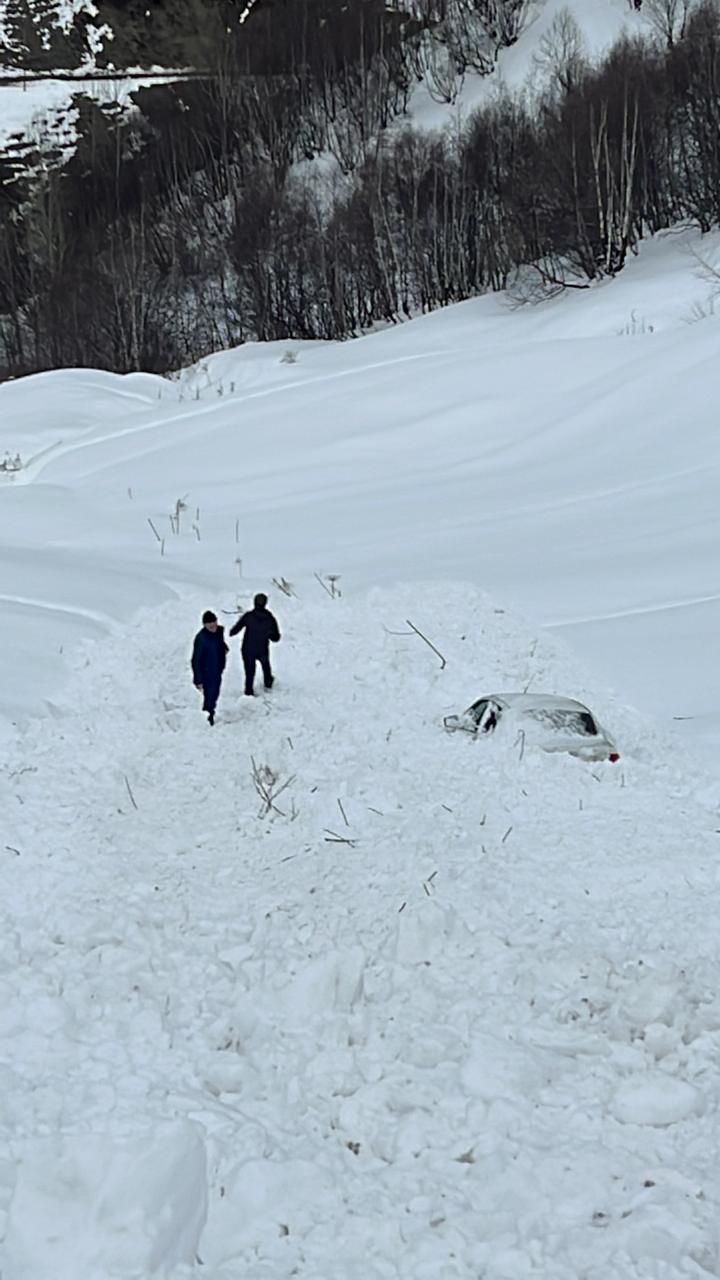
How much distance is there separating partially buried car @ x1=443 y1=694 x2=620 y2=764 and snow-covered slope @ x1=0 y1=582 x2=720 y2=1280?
25 centimetres

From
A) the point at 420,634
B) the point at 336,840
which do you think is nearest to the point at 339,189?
the point at 420,634

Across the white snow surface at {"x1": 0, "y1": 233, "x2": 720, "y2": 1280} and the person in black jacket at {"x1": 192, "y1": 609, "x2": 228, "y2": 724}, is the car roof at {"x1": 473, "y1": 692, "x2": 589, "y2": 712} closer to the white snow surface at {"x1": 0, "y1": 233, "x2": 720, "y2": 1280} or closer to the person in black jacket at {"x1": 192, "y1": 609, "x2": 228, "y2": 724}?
the white snow surface at {"x1": 0, "y1": 233, "x2": 720, "y2": 1280}

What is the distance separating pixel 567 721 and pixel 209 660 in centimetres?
354

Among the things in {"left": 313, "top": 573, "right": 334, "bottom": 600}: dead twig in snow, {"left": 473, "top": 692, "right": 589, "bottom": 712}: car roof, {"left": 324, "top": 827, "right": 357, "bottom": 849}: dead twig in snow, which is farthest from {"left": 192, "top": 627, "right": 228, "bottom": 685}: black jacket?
{"left": 313, "top": 573, "right": 334, "bottom": 600}: dead twig in snow

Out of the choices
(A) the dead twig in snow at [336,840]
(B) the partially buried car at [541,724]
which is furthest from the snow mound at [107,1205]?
(B) the partially buried car at [541,724]

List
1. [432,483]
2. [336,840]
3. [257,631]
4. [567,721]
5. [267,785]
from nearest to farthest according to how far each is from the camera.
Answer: [336,840], [267,785], [567,721], [257,631], [432,483]

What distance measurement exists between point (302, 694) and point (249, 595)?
3978mm

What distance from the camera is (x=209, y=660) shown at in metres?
9.82

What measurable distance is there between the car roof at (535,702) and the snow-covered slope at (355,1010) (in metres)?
0.60

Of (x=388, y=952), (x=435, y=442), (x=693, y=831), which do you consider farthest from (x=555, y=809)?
(x=435, y=442)

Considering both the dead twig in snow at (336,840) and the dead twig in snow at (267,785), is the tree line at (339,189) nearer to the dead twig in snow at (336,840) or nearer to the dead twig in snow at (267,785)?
the dead twig in snow at (267,785)

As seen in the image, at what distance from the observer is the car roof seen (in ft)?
31.2

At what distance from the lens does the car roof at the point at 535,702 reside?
9.50 metres

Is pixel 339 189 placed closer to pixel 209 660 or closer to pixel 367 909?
pixel 209 660
